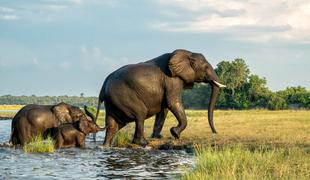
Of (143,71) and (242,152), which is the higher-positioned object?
(143,71)

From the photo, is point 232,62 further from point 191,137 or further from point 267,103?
point 191,137

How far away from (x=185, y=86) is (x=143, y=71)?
184cm

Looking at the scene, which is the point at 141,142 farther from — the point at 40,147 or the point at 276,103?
the point at 276,103

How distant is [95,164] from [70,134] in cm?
458

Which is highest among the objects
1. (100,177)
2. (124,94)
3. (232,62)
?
(232,62)

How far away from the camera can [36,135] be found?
1958 centimetres

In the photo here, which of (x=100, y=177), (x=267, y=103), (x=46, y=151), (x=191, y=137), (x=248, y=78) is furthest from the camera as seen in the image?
(x=248, y=78)

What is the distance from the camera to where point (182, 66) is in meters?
19.7

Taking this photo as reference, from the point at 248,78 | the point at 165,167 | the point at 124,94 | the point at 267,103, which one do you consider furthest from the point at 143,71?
the point at 248,78

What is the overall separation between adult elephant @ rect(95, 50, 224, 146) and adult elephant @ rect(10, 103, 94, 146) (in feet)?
4.17

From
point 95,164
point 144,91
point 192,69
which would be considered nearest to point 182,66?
point 192,69

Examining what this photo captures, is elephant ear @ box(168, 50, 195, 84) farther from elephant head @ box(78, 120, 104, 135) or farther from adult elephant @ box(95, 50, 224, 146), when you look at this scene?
elephant head @ box(78, 120, 104, 135)

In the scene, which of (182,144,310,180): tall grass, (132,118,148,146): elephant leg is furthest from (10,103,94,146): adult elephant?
(182,144,310,180): tall grass

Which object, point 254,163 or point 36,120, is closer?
point 254,163
